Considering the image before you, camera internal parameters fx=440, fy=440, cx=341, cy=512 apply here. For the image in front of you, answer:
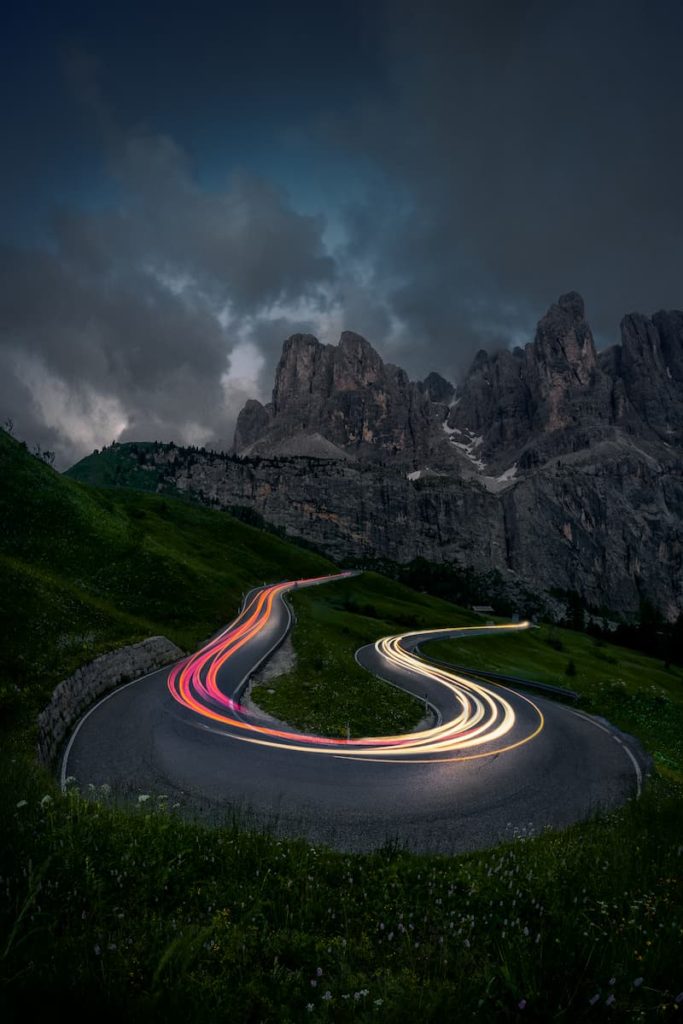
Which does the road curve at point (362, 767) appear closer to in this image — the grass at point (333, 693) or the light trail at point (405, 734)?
the light trail at point (405, 734)

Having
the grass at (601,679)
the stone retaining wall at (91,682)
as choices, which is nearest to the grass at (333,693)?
the stone retaining wall at (91,682)

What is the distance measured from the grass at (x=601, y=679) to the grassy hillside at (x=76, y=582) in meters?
28.8

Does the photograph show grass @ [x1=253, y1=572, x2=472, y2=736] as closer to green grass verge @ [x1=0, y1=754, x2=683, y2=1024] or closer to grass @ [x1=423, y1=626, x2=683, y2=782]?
grass @ [x1=423, y1=626, x2=683, y2=782]

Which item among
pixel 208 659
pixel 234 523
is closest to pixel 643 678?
pixel 208 659

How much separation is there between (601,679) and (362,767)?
1662 inches

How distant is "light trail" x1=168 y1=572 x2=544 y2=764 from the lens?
2003cm

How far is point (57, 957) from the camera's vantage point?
458 centimetres

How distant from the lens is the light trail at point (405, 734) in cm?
2003

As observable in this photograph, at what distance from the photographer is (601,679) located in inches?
1902

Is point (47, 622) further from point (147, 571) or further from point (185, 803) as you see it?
point (147, 571)

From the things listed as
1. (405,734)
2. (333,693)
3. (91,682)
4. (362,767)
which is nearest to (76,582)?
(91,682)

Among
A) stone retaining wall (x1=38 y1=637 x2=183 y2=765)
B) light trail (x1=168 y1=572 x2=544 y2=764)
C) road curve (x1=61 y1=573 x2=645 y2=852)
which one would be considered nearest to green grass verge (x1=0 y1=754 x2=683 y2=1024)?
road curve (x1=61 y1=573 x2=645 y2=852)

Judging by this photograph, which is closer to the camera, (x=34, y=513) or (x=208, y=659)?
(x=208, y=659)

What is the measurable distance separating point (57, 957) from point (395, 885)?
5.68m
